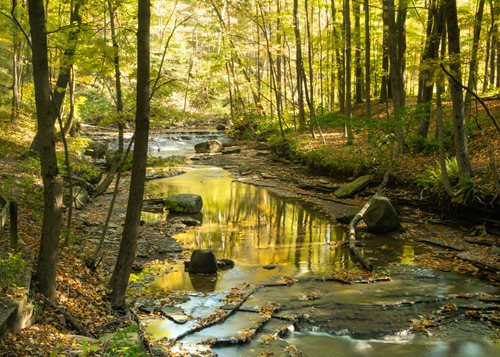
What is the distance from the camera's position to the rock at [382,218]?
12289 mm

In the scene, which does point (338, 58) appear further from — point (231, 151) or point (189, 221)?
point (189, 221)

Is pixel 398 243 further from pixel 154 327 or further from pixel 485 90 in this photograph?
pixel 485 90

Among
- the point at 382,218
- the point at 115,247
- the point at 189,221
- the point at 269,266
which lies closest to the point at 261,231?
the point at 189,221

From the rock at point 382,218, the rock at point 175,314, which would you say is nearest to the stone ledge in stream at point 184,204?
the rock at point 382,218

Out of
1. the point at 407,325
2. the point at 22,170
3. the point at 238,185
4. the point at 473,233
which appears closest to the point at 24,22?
the point at 22,170

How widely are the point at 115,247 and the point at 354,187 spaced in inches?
347

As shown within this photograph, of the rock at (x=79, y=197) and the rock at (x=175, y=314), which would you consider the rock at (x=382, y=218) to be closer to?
the rock at (x=175, y=314)

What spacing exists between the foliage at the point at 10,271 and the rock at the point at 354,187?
12241mm

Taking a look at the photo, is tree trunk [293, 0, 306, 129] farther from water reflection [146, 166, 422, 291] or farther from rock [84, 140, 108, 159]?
rock [84, 140, 108, 159]

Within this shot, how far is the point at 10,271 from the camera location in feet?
17.6

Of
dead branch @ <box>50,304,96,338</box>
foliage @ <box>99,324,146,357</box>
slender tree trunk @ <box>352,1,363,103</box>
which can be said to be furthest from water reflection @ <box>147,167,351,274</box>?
slender tree trunk @ <box>352,1,363,103</box>

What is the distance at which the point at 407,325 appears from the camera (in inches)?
281

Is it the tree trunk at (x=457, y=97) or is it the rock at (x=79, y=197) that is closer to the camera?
the tree trunk at (x=457, y=97)

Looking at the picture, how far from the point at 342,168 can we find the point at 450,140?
4535 mm
